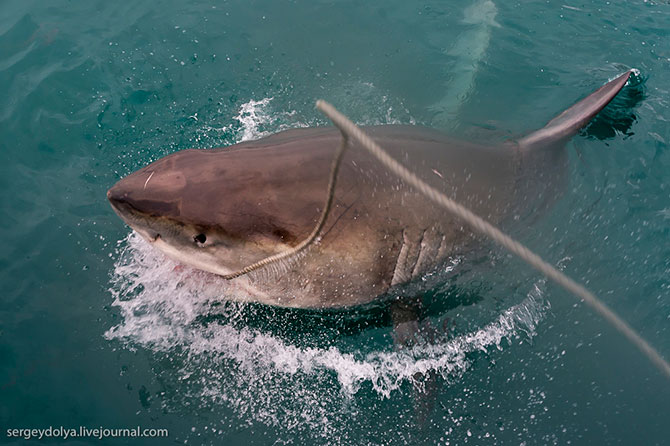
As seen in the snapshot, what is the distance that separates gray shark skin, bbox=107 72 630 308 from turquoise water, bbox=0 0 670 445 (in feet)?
1.18

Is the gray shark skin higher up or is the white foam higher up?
the gray shark skin

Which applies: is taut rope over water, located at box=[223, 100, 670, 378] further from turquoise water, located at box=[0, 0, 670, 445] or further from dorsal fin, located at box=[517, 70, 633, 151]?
dorsal fin, located at box=[517, 70, 633, 151]

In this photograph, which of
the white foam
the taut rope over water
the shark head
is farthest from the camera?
the white foam

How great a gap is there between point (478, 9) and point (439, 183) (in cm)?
409

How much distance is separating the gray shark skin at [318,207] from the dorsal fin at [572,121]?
25 centimetres

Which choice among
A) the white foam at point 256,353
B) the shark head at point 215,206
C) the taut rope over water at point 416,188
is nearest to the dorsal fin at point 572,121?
the white foam at point 256,353

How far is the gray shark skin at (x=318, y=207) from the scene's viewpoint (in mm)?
2395

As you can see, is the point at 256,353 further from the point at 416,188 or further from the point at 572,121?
the point at 572,121

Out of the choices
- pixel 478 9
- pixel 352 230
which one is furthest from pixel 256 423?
pixel 478 9

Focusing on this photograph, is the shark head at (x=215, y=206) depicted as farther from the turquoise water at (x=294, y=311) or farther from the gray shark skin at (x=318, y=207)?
the turquoise water at (x=294, y=311)

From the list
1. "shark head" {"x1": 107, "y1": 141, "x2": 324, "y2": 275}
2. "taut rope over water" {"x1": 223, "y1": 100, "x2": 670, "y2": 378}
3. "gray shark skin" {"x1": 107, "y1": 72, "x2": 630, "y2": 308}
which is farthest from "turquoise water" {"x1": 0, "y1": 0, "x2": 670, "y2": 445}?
"taut rope over water" {"x1": 223, "y1": 100, "x2": 670, "y2": 378}

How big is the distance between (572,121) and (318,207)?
218cm

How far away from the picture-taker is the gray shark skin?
2395mm

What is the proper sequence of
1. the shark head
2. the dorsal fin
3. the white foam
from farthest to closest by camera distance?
1. the dorsal fin
2. the white foam
3. the shark head
